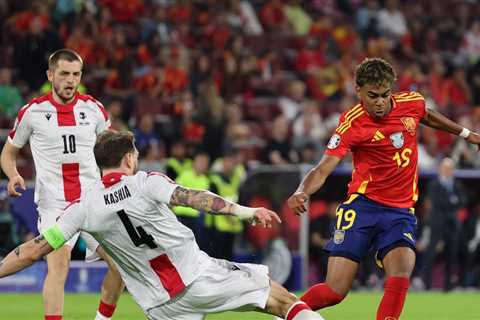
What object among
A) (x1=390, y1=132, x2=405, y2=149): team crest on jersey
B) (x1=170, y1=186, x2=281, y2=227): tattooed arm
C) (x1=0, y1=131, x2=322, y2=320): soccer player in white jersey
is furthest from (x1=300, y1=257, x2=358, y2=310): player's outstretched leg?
(x1=170, y1=186, x2=281, y2=227): tattooed arm

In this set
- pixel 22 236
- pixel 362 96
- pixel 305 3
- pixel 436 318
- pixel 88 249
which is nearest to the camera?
pixel 362 96

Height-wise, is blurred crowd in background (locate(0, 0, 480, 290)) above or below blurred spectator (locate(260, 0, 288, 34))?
below

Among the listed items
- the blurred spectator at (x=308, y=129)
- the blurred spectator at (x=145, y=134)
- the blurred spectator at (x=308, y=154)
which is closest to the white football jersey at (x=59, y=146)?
the blurred spectator at (x=145, y=134)

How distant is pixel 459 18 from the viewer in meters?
25.0

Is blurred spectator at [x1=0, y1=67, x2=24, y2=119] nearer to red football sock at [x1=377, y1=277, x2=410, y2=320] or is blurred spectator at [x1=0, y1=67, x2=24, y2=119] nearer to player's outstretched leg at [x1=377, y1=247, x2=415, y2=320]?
player's outstretched leg at [x1=377, y1=247, x2=415, y2=320]

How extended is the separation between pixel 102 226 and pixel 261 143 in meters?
11.7

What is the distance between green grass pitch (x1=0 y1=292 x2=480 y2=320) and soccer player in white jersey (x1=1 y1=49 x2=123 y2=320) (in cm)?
212

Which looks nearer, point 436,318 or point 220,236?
point 436,318

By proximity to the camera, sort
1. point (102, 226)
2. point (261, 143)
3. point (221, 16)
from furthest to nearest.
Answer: point (221, 16) < point (261, 143) < point (102, 226)

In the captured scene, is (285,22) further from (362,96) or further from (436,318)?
(362,96)

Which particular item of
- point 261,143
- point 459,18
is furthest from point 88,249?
point 459,18

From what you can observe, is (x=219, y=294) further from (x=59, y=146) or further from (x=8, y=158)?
(x=8, y=158)

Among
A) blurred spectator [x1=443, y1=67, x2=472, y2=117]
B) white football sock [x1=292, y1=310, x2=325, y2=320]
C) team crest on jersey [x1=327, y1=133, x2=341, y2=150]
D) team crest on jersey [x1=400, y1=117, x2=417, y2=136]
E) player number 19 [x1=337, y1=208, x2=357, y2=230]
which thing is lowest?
white football sock [x1=292, y1=310, x2=325, y2=320]

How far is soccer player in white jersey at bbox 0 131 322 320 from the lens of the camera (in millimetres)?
7090
